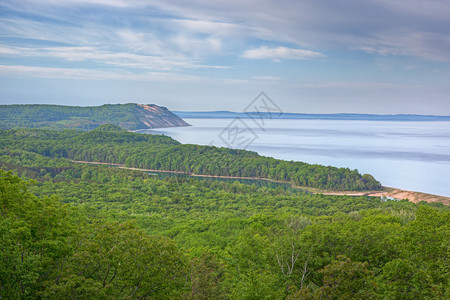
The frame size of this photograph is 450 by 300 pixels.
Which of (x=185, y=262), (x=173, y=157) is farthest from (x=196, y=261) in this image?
(x=173, y=157)

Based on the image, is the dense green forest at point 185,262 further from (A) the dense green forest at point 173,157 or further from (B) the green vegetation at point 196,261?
(A) the dense green forest at point 173,157

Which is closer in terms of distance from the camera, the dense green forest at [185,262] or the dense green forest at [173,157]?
the dense green forest at [185,262]

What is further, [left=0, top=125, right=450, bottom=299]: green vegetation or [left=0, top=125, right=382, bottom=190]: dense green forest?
[left=0, top=125, right=382, bottom=190]: dense green forest

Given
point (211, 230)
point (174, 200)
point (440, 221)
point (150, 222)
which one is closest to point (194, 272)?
point (440, 221)

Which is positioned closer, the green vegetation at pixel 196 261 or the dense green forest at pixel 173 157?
the green vegetation at pixel 196 261

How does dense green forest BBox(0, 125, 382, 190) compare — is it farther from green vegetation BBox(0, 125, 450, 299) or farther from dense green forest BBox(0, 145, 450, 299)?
dense green forest BBox(0, 145, 450, 299)

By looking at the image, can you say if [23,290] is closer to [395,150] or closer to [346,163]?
[346,163]

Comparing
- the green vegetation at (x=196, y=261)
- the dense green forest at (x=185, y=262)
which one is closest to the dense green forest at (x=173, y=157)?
the green vegetation at (x=196, y=261)

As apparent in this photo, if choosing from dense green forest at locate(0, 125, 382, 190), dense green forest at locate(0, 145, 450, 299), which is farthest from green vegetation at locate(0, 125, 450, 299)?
dense green forest at locate(0, 125, 382, 190)

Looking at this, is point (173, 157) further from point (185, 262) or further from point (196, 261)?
point (185, 262)
